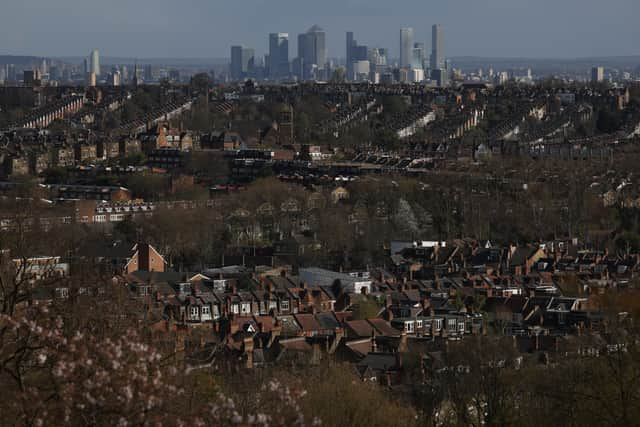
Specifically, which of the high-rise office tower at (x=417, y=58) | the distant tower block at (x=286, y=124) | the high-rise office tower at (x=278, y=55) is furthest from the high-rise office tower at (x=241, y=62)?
the distant tower block at (x=286, y=124)

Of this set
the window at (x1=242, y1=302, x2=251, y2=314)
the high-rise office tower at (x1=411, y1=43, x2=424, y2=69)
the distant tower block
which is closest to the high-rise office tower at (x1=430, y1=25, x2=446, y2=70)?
the high-rise office tower at (x1=411, y1=43, x2=424, y2=69)

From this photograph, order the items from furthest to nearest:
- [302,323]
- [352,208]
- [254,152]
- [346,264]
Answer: [254,152], [352,208], [346,264], [302,323]

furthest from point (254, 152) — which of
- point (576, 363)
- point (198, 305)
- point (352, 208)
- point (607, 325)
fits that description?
point (576, 363)

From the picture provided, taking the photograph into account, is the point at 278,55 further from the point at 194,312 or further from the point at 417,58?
the point at 194,312

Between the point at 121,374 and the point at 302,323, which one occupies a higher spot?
the point at 121,374

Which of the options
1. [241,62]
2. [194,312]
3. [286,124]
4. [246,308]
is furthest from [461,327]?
[241,62]

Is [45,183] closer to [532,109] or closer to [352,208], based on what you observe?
[352,208]

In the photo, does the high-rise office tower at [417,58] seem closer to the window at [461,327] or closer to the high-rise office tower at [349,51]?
the high-rise office tower at [349,51]
